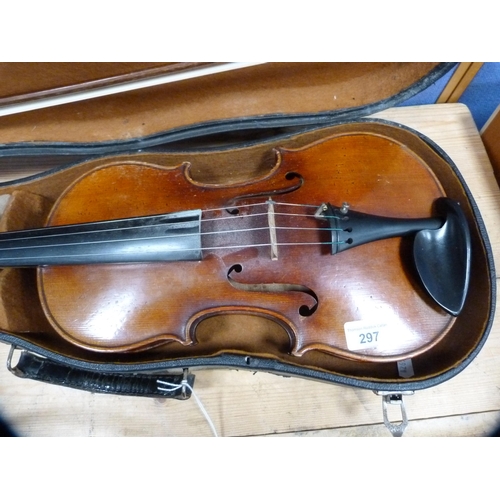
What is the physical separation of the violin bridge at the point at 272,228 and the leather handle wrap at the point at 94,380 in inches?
16.7

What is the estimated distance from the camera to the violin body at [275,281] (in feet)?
3.38

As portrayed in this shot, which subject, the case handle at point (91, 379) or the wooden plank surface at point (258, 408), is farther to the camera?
the wooden plank surface at point (258, 408)

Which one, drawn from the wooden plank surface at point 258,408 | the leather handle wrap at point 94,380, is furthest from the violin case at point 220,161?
the wooden plank surface at point 258,408

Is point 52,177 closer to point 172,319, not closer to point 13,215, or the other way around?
point 13,215

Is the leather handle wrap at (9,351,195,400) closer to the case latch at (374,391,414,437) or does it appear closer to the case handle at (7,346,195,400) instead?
the case handle at (7,346,195,400)

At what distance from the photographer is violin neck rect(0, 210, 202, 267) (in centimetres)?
104

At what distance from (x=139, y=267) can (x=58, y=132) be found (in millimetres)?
510

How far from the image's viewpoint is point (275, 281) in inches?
41.9

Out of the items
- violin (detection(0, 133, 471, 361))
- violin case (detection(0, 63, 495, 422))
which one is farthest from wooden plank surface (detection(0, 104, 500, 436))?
violin (detection(0, 133, 471, 361))

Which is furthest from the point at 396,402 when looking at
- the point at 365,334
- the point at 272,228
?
the point at 272,228

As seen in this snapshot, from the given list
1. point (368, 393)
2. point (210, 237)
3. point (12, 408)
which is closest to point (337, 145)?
point (210, 237)

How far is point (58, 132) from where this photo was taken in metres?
1.23

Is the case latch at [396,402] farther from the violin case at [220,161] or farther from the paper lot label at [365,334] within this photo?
the paper lot label at [365,334]

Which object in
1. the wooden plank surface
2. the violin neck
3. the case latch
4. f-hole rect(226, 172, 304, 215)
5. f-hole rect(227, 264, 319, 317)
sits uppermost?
f-hole rect(226, 172, 304, 215)
